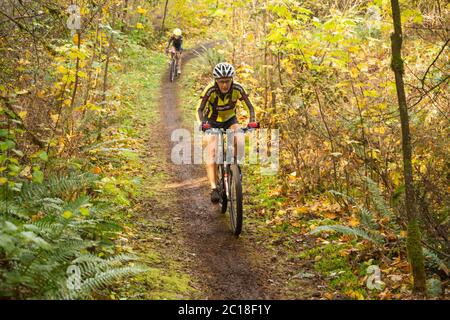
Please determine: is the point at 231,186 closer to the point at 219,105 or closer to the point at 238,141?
the point at 238,141

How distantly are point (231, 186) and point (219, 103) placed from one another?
1587 mm

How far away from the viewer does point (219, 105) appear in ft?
28.0

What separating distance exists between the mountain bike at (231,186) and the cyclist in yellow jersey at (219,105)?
138 mm

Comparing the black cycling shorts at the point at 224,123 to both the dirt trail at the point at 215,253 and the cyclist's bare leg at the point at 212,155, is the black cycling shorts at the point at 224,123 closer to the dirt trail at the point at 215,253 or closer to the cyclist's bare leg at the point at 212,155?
the cyclist's bare leg at the point at 212,155

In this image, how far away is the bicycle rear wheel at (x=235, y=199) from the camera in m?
7.45

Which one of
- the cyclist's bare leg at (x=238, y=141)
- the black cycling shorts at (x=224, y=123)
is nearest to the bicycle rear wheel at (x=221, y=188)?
the cyclist's bare leg at (x=238, y=141)

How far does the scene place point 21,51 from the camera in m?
9.12

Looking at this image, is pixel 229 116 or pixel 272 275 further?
pixel 229 116

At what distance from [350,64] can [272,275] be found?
14.8ft

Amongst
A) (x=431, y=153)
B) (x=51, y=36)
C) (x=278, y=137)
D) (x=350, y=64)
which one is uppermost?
(x=51, y=36)
